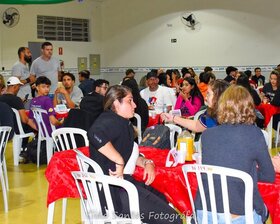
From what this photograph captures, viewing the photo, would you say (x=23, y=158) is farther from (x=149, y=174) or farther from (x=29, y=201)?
(x=149, y=174)

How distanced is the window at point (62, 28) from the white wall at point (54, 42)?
0.14 metres

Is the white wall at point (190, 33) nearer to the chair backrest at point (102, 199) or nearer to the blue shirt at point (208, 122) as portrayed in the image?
the blue shirt at point (208, 122)

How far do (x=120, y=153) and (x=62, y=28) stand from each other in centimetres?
1119

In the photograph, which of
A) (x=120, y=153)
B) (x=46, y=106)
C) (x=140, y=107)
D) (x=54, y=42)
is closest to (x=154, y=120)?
(x=140, y=107)

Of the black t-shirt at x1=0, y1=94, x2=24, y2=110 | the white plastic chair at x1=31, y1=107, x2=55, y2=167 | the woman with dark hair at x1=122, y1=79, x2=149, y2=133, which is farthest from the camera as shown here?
the white plastic chair at x1=31, y1=107, x2=55, y2=167

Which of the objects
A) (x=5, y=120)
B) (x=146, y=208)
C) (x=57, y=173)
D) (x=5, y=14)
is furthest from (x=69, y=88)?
(x=5, y=14)

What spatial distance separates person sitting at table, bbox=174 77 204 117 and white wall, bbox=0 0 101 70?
22.2 feet

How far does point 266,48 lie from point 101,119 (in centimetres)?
982

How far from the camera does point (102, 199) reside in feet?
9.17

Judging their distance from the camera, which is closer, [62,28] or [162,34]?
[62,28]

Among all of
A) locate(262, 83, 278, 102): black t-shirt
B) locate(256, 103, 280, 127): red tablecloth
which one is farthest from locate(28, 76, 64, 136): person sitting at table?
locate(262, 83, 278, 102): black t-shirt

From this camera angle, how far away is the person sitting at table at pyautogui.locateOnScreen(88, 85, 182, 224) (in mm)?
2760

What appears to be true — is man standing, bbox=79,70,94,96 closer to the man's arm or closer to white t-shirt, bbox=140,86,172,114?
white t-shirt, bbox=140,86,172,114

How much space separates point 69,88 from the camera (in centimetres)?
720
